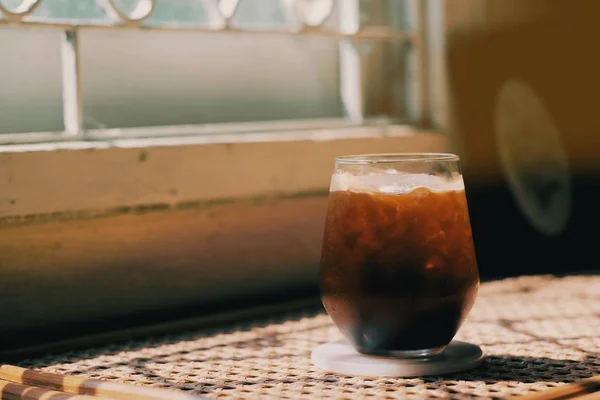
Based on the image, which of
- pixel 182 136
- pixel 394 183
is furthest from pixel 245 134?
pixel 394 183

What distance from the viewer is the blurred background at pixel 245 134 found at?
Answer: 4.30ft

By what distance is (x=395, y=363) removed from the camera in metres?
0.96

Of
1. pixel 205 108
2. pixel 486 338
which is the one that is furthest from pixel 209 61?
pixel 486 338

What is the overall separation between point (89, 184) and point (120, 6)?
0.30 meters

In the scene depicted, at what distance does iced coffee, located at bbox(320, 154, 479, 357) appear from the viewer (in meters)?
0.97

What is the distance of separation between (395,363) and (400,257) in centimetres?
11

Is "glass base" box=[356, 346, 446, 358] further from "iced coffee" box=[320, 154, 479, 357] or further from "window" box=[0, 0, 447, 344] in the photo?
"window" box=[0, 0, 447, 344]

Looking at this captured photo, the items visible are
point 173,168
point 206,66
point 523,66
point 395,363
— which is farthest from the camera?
point 523,66

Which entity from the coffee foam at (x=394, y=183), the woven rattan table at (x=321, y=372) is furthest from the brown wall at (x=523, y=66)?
the coffee foam at (x=394, y=183)

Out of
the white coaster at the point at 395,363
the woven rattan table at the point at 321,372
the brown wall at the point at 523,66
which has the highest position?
the brown wall at the point at 523,66

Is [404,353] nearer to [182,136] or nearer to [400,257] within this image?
[400,257]

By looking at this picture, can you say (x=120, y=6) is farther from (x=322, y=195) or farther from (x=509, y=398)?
(x=509, y=398)

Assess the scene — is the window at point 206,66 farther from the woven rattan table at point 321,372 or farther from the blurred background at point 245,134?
the woven rattan table at point 321,372

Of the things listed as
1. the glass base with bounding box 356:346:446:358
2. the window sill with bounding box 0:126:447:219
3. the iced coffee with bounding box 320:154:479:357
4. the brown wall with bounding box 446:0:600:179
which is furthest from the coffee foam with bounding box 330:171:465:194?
the brown wall with bounding box 446:0:600:179
